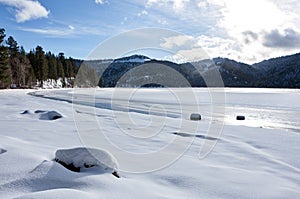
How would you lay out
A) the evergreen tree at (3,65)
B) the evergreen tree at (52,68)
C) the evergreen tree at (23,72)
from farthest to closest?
the evergreen tree at (52,68), the evergreen tree at (23,72), the evergreen tree at (3,65)

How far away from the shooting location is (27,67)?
6388 centimetres

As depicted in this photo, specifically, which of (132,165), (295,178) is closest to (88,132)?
(132,165)

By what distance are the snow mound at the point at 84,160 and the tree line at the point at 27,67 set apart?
46721 mm

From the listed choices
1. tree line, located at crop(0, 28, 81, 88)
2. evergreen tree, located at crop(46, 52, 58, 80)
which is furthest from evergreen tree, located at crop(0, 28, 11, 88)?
evergreen tree, located at crop(46, 52, 58, 80)

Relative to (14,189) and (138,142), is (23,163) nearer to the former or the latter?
(14,189)

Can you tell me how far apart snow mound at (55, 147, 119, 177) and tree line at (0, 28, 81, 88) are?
153 ft

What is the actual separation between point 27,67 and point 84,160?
67444 millimetres

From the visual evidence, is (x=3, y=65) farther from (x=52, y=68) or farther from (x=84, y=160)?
(x=84, y=160)

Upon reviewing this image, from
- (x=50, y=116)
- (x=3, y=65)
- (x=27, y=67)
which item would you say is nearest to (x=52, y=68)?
(x=27, y=67)

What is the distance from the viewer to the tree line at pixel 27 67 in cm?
4533

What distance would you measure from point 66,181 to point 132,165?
161 centimetres

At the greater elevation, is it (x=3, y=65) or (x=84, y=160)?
(x=3, y=65)

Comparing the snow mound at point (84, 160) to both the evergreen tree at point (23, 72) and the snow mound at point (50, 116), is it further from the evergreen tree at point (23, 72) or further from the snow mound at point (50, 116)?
the evergreen tree at point (23, 72)

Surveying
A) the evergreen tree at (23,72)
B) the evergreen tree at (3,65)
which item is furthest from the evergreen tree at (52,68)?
the evergreen tree at (3,65)
